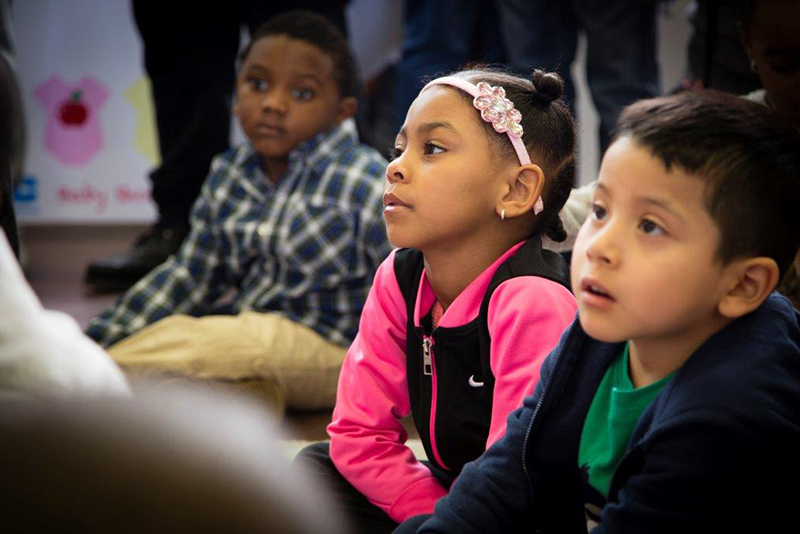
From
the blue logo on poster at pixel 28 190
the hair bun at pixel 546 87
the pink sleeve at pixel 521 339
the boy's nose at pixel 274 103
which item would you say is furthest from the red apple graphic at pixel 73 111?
the pink sleeve at pixel 521 339

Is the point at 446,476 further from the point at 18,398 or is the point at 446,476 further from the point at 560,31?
the point at 560,31

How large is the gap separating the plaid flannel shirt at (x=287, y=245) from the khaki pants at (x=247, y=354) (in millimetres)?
60

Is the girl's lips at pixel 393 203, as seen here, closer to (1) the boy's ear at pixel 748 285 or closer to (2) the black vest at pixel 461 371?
(2) the black vest at pixel 461 371

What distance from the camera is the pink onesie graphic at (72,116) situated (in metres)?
3.34

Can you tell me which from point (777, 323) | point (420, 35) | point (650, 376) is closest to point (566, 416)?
point (650, 376)

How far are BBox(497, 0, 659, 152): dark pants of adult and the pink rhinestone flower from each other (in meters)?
1.02

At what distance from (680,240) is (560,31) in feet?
5.23

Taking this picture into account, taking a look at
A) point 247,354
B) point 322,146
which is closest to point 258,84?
point 322,146

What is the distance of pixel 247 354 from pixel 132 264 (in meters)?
0.92

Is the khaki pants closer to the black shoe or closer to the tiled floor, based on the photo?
the tiled floor

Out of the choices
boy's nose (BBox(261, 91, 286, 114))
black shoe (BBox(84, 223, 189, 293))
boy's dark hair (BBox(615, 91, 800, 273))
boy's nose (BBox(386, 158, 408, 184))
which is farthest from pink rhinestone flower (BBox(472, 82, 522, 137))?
black shoe (BBox(84, 223, 189, 293))

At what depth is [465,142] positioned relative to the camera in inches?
43.5

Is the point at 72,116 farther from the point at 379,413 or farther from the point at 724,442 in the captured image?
the point at 724,442

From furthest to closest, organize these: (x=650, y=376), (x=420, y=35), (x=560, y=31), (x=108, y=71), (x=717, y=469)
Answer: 1. (x=108, y=71)
2. (x=420, y=35)
3. (x=560, y=31)
4. (x=650, y=376)
5. (x=717, y=469)
